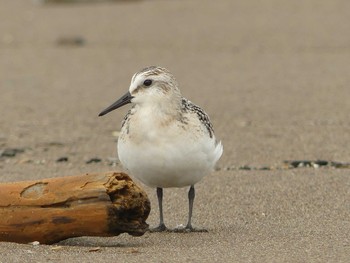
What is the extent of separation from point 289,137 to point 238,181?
2.06m

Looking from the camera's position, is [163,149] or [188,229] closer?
[163,149]

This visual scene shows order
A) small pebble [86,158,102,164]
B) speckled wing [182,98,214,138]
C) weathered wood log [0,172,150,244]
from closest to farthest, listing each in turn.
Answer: weathered wood log [0,172,150,244], speckled wing [182,98,214,138], small pebble [86,158,102,164]

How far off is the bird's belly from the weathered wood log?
490 mm

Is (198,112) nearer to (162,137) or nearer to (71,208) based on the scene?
(162,137)

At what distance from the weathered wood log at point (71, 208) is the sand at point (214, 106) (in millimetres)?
107

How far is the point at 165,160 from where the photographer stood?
20.7ft

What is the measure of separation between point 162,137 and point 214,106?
5.50 m

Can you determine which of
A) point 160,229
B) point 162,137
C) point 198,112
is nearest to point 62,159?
point 198,112

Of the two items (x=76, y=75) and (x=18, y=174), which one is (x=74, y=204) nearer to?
(x=18, y=174)

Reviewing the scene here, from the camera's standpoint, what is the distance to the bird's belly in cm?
633

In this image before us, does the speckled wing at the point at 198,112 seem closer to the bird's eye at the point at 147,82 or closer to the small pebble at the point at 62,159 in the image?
the bird's eye at the point at 147,82

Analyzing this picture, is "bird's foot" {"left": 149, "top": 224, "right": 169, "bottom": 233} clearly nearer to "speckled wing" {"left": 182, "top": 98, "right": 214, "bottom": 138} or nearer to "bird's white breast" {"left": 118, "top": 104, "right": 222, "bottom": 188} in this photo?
"bird's white breast" {"left": 118, "top": 104, "right": 222, "bottom": 188}

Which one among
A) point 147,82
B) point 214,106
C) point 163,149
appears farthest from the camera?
point 214,106

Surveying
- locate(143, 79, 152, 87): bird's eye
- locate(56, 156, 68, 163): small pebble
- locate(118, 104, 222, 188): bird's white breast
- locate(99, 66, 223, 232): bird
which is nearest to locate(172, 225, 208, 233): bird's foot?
locate(99, 66, 223, 232): bird
